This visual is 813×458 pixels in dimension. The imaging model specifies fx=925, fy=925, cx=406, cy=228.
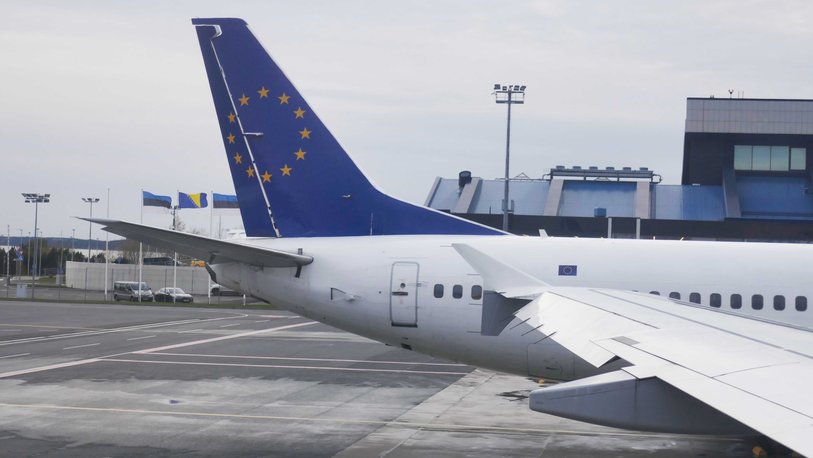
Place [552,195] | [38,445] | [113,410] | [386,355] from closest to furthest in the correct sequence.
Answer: [38,445]
[113,410]
[386,355]
[552,195]

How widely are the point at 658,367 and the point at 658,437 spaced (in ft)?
30.6

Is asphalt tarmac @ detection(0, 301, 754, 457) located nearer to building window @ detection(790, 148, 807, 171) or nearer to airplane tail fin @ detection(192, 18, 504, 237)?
airplane tail fin @ detection(192, 18, 504, 237)

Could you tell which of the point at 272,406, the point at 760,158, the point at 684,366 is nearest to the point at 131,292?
the point at 760,158

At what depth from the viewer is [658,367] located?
690 centimetres

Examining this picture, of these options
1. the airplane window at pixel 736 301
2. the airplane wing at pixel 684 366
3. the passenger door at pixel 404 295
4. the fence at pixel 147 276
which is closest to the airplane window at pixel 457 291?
the passenger door at pixel 404 295

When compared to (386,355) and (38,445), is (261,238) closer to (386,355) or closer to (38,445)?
(38,445)

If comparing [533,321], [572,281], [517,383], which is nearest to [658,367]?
[533,321]

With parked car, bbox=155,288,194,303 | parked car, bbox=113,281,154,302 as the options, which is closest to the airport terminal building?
parked car, bbox=155,288,194,303

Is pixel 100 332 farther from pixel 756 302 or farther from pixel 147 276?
pixel 147 276

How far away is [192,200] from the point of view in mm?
60625

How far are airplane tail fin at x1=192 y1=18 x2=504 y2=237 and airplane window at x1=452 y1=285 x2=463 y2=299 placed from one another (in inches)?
71.0

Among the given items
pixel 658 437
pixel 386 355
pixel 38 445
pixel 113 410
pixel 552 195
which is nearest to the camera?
pixel 38 445

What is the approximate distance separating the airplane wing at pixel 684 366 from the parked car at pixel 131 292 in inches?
2493

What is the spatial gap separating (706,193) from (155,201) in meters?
34.7
